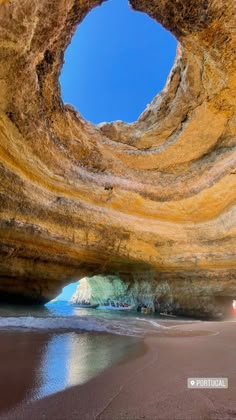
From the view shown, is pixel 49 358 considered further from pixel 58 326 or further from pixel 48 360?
pixel 58 326

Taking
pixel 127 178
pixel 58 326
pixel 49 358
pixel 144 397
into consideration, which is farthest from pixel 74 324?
pixel 127 178

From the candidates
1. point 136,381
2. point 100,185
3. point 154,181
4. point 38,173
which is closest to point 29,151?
point 38,173

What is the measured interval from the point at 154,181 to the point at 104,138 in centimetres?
239

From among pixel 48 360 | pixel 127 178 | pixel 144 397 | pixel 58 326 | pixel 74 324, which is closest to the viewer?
pixel 144 397

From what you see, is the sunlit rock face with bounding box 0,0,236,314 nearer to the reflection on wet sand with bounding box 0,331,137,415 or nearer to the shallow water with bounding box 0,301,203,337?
the shallow water with bounding box 0,301,203,337

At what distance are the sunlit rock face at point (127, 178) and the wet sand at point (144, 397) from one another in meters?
6.33

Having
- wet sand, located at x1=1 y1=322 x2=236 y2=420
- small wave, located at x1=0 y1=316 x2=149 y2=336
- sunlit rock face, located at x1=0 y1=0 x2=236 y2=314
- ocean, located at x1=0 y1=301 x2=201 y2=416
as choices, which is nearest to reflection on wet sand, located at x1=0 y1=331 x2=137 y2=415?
ocean, located at x1=0 y1=301 x2=201 y2=416

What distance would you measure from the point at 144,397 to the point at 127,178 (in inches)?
307

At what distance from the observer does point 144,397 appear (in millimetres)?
1734

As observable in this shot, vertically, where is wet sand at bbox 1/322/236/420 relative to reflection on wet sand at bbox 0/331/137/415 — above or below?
above

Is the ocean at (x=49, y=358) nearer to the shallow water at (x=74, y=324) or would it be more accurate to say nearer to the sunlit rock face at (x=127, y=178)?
the shallow water at (x=74, y=324)

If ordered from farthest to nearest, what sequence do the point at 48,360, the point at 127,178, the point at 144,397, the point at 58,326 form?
the point at 127,178 → the point at 58,326 → the point at 48,360 → the point at 144,397

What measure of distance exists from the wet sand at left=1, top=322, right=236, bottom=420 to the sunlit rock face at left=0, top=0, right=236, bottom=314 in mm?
6329

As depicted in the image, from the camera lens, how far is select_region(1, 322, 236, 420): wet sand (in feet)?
4.91
